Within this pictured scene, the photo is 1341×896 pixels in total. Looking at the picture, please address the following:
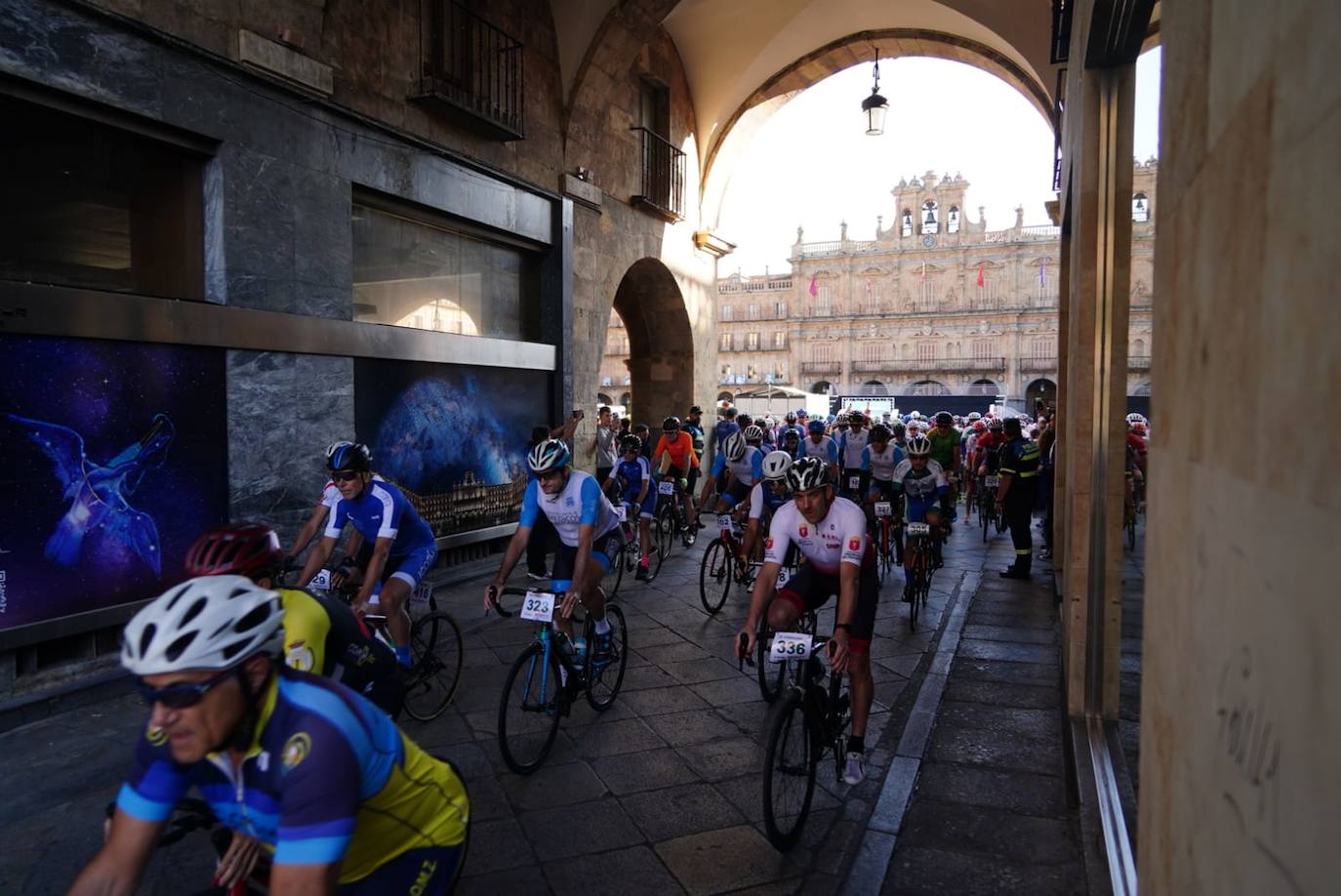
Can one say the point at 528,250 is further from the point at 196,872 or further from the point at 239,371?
the point at 196,872

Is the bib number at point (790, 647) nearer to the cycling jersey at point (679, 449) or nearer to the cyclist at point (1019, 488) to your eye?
the cyclist at point (1019, 488)

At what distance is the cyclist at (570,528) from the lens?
5.04 meters

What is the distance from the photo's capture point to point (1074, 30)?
5.64 m

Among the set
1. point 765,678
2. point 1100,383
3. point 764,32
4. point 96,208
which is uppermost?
point 764,32

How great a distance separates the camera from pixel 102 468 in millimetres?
6012

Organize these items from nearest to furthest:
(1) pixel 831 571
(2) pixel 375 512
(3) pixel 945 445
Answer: (1) pixel 831 571 → (2) pixel 375 512 → (3) pixel 945 445

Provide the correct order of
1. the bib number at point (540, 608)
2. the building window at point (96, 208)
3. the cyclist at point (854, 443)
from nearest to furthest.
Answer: the bib number at point (540, 608) → the building window at point (96, 208) → the cyclist at point (854, 443)

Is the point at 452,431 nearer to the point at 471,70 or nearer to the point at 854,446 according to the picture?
the point at 471,70

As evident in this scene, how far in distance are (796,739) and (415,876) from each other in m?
2.35

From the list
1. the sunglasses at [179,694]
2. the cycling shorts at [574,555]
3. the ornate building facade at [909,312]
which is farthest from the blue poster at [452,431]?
the ornate building facade at [909,312]

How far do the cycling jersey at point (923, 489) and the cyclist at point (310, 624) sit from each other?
637 centimetres

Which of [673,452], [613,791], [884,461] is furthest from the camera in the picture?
[673,452]

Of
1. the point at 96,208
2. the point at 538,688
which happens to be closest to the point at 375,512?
the point at 538,688

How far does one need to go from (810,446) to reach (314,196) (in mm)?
6250
